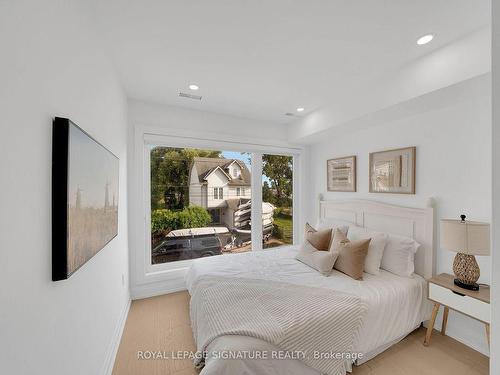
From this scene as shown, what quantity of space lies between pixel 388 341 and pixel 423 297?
2.01ft

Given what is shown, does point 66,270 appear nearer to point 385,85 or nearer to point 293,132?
point 385,85

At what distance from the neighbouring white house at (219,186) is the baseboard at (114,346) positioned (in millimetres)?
1637

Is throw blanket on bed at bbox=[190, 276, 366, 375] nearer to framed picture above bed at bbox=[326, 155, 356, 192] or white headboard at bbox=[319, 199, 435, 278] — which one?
white headboard at bbox=[319, 199, 435, 278]

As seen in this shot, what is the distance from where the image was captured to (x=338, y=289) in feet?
6.51

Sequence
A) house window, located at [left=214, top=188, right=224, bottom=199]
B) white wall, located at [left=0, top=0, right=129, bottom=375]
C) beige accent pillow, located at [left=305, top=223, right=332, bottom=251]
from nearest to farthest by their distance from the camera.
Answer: white wall, located at [left=0, top=0, right=129, bottom=375] → beige accent pillow, located at [left=305, top=223, right=332, bottom=251] → house window, located at [left=214, top=188, right=224, bottom=199]

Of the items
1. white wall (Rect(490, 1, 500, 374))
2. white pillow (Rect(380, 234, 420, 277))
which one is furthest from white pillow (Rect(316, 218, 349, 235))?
white wall (Rect(490, 1, 500, 374))

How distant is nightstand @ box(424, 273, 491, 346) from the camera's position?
171 centimetres

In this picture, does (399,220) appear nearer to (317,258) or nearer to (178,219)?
(317,258)

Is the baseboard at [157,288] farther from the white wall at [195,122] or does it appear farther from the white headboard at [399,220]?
the white headboard at [399,220]

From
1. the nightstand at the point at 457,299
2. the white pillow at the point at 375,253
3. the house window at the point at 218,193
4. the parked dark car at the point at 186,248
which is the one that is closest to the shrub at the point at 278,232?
the parked dark car at the point at 186,248

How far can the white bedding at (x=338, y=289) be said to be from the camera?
4.41 feet

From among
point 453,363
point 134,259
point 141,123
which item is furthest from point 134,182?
point 453,363

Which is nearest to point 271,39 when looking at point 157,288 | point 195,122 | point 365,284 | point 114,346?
point 195,122

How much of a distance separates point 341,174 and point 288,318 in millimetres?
2482
